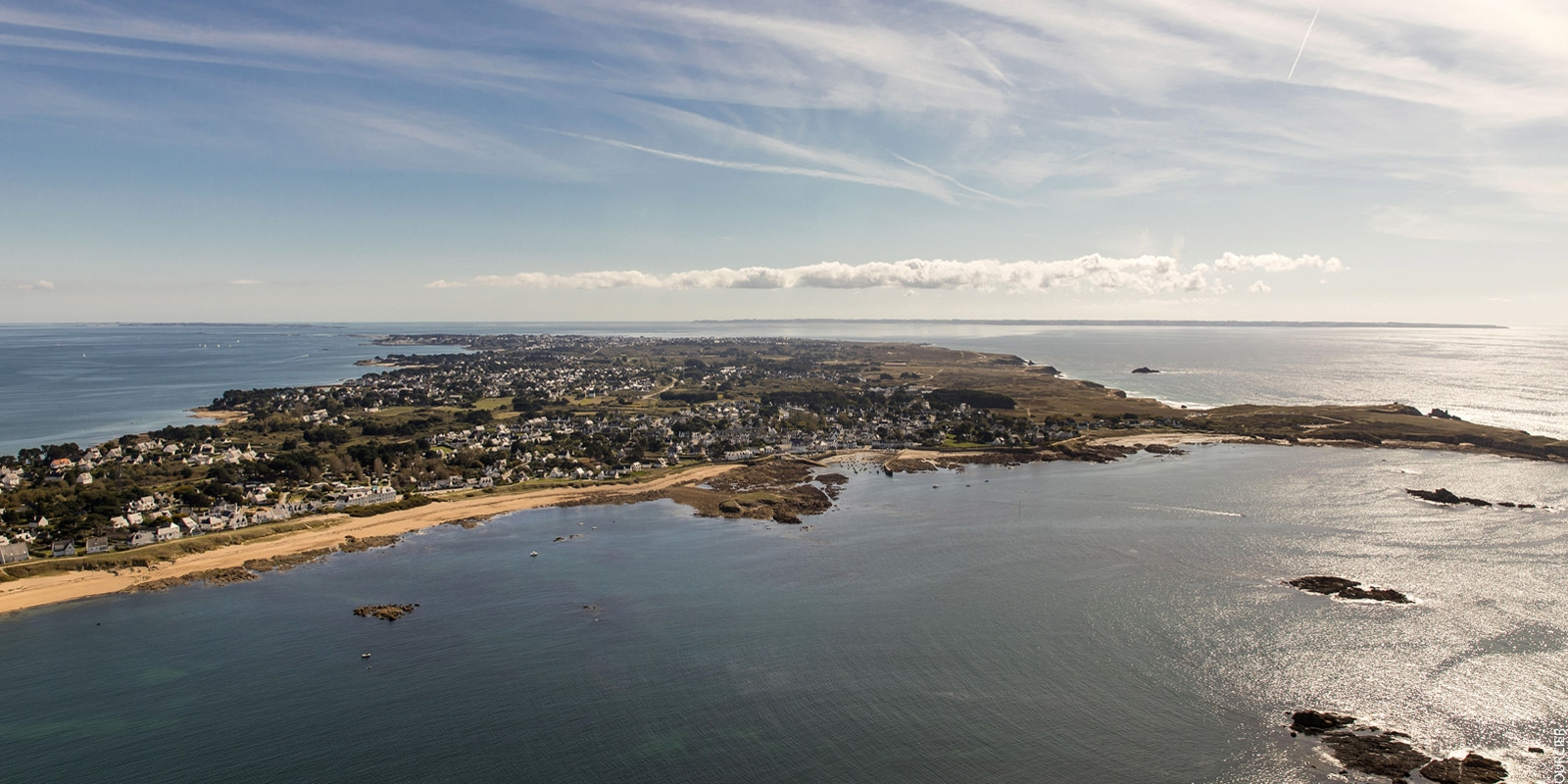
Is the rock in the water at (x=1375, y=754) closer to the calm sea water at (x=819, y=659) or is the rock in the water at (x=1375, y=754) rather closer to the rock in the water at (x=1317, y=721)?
the rock in the water at (x=1317, y=721)

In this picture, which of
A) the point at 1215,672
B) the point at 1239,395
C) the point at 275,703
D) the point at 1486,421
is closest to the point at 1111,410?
the point at 1239,395

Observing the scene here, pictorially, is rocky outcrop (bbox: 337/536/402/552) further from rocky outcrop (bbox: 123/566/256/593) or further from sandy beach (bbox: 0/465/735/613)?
rocky outcrop (bbox: 123/566/256/593)

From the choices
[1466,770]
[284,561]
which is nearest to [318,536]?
[284,561]

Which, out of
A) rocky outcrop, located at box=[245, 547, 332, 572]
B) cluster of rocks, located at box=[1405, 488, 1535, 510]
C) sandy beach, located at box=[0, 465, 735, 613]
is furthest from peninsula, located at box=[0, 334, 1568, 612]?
cluster of rocks, located at box=[1405, 488, 1535, 510]

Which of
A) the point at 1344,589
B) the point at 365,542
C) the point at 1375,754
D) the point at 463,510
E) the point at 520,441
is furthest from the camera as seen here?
the point at 520,441

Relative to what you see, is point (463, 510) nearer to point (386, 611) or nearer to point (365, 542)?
point (365, 542)

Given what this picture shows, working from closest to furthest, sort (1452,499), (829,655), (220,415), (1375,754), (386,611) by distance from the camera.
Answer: (1375,754) < (829,655) < (386,611) < (1452,499) < (220,415)

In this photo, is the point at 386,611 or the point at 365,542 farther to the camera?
the point at 365,542
